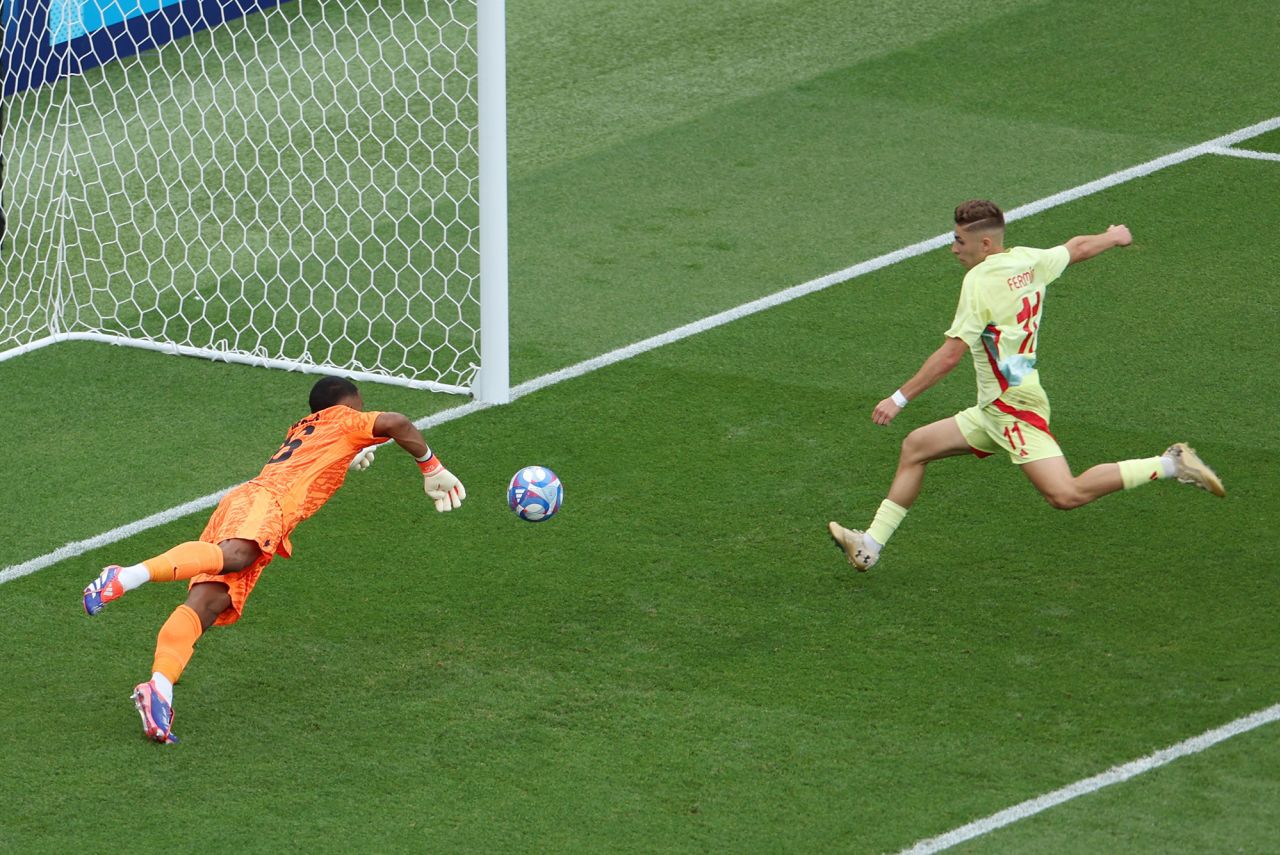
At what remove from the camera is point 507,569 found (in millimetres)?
7801

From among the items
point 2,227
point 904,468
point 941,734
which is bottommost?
point 941,734

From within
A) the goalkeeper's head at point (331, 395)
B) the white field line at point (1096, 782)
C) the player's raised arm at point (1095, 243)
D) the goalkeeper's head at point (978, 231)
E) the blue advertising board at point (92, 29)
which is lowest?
the white field line at point (1096, 782)

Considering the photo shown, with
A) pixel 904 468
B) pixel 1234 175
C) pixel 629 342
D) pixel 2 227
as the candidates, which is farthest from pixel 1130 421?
pixel 2 227

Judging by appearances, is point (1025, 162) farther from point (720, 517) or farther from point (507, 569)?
point (507, 569)

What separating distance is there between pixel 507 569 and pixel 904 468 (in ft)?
5.47

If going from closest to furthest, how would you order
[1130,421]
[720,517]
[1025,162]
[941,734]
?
[941,734] → [720,517] → [1130,421] → [1025,162]

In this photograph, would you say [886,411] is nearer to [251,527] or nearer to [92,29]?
[251,527]

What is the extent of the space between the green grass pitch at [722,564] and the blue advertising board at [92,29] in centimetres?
268

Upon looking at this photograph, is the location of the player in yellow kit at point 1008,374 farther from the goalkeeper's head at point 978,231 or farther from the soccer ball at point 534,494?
the soccer ball at point 534,494

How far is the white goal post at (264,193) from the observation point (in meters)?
10.3

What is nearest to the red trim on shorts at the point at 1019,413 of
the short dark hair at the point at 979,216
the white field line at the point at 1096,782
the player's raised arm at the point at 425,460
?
the short dark hair at the point at 979,216

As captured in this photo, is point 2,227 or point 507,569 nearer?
point 507,569

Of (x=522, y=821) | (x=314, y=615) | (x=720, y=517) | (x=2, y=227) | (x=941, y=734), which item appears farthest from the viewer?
(x=2, y=227)

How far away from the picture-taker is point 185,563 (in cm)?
650
